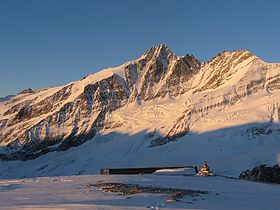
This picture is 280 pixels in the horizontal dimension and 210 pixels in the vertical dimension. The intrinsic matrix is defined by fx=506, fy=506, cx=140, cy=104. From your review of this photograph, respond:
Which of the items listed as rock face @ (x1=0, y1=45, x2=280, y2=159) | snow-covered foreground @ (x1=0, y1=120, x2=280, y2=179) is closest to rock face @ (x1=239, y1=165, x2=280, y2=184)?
snow-covered foreground @ (x1=0, y1=120, x2=280, y2=179)

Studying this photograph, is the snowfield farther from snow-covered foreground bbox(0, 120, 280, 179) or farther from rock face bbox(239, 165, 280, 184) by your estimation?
rock face bbox(239, 165, 280, 184)

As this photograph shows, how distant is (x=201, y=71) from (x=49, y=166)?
215 feet

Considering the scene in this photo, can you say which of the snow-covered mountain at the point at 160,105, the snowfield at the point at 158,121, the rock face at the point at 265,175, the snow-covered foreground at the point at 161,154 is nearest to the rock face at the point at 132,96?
the snow-covered mountain at the point at 160,105

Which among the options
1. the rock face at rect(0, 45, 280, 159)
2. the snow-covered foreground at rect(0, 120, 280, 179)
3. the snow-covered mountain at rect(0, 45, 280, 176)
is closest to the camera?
the snow-covered foreground at rect(0, 120, 280, 179)

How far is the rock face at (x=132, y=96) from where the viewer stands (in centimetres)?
14000

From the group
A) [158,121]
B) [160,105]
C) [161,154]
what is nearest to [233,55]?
[160,105]

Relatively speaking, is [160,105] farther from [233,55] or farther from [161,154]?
[161,154]

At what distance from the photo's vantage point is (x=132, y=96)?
17638cm

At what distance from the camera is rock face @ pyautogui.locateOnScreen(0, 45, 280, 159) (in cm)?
14000

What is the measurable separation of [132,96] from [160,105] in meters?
17.8

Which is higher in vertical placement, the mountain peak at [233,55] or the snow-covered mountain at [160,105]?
the mountain peak at [233,55]

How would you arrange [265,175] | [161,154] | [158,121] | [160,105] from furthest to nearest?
[160,105] < [158,121] < [161,154] < [265,175]

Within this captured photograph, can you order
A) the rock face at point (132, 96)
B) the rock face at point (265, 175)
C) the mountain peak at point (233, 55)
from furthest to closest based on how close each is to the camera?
1. the mountain peak at point (233, 55)
2. the rock face at point (132, 96)
3. the rock face at point (265, 175)

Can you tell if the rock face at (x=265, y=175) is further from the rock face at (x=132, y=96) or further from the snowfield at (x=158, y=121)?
the rock face at (x=132, y=96)
